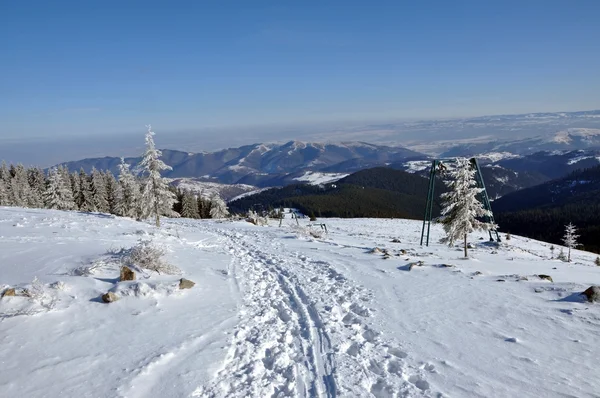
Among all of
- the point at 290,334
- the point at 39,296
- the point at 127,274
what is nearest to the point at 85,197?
the point at 127,274

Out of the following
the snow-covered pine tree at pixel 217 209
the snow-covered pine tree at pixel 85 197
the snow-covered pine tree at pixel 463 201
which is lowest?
the snow-covered pine tree at pixel 217 209

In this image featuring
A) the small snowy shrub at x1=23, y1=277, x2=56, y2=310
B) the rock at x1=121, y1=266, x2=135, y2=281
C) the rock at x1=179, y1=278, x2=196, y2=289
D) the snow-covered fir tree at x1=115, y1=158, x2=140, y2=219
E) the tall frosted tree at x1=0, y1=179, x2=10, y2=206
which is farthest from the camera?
the snow-covered fir tree at x1=115, y1=158, x2=140, y2=219

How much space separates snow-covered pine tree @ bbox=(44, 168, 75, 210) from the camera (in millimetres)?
54344

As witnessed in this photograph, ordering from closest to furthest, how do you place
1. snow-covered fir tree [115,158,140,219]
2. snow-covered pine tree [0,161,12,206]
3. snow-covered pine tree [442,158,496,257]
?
snow-covered pine tree [442,158,496,257] → snow-covered pine tree [0,161,12,206] → snow-covered fir tree [115,158,140,219]

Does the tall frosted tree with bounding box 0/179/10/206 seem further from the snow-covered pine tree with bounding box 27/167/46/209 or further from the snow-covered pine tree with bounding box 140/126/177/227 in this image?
the snow-covered pine tree with bounding box 140/126/177/227

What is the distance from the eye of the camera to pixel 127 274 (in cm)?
1063

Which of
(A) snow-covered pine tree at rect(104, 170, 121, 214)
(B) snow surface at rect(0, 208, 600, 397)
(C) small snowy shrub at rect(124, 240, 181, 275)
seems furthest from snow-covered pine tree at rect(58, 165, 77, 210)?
(C) small snowy shrub at rect(124, 240, 181, 275)

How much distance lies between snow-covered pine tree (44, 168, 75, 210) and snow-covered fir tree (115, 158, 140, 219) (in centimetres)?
789

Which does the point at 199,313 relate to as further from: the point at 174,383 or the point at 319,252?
the point at 319,252

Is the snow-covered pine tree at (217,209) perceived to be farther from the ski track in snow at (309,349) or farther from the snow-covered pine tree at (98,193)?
the ski track in snow at (309,349)

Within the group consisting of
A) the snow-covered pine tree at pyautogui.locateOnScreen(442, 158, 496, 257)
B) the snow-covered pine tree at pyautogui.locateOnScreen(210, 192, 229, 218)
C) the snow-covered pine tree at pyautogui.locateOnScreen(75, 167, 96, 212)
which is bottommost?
the snow-covered pine tree at pyautogui.locateOnScreen(210, 192, 229, 218)

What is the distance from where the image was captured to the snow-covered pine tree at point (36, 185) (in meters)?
62.2

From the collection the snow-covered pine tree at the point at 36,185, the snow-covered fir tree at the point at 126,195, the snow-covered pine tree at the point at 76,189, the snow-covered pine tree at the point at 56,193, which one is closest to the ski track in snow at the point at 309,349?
the snow-covered fir tree at the point at 126,195

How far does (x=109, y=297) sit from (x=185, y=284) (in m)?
2.33
